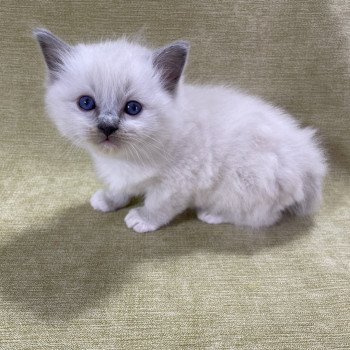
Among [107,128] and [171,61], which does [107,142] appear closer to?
[107,128]

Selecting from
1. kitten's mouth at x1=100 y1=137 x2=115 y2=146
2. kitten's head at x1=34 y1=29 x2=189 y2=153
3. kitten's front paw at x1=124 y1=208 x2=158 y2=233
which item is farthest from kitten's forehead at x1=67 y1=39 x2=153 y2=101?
kitten's front paw at x1=124 y1=208 x2=158 y2=233

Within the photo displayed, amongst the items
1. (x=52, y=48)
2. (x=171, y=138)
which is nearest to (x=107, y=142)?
(x=171, y=138)

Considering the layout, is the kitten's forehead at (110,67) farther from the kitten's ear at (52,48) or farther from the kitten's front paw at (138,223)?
the kitten's front paw at (138,223)

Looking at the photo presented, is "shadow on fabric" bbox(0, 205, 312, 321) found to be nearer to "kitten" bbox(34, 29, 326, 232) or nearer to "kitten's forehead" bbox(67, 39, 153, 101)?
"kitten" bbox(34, 29, 326, 232)

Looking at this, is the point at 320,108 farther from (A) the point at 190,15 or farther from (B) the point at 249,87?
(A) the point at 190,15

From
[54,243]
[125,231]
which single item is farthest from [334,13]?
[54,243]

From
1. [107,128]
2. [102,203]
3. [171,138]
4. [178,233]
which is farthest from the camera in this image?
[102,203]

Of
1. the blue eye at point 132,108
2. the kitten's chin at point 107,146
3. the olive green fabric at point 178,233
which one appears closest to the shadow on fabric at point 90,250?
the olive green fabric at point 178,233
